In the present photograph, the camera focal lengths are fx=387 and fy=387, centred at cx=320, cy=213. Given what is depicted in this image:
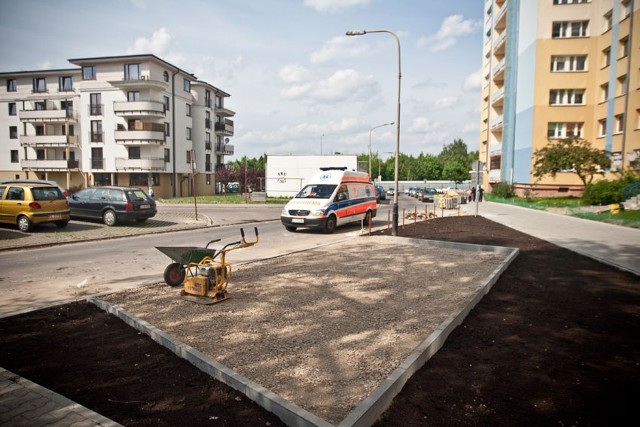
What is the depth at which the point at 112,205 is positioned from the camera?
15609 mm

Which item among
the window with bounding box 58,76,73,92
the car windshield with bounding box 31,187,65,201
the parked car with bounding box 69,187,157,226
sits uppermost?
the window with bounding box 58,76,73,92

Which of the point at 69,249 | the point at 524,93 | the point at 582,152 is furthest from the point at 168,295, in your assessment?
the point at 524,93

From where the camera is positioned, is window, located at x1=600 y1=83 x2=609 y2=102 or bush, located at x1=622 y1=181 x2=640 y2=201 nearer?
bush, located at x1=622 y1=181 x2=640 y2=201

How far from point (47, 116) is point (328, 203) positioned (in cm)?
4464

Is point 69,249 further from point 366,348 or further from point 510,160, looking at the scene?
point 510,160

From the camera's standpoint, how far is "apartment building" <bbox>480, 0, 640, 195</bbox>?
27.0 m

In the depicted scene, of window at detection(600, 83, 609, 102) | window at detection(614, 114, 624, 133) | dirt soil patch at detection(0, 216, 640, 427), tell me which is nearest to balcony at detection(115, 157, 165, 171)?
dirt soil patch at detection(0, 216, 640, 427)

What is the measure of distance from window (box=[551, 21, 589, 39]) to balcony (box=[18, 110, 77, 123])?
163ft

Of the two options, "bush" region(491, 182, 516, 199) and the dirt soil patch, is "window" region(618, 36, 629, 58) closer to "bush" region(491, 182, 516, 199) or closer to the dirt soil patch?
"bush" region(491, 182, 516, 199)

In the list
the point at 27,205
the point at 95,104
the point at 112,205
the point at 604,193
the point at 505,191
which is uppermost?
the point at 95,104

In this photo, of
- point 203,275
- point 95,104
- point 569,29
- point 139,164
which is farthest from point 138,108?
point 569,29

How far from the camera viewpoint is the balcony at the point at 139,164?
134ft

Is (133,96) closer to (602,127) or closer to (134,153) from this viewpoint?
(134,153)

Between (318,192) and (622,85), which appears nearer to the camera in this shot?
(318,192)
